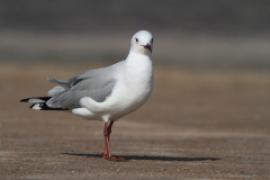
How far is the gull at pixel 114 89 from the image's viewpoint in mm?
13180

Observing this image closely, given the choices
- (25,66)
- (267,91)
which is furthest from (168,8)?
(267,91)

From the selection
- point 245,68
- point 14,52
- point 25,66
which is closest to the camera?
point 25,66

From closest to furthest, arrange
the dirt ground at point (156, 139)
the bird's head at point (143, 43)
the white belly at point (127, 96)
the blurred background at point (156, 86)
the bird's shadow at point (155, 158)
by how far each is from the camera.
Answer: the dirt ground at point (156, 139) < the white belly at point (127, 96) < the blurred background at point (156, 86) < the bird's head at point (143, 43) < the bird's shadow at point (155, 158)

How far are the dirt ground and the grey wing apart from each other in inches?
24.9

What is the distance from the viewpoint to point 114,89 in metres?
13.3

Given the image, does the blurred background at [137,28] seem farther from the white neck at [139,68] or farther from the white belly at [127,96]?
the white belly at [127,96]

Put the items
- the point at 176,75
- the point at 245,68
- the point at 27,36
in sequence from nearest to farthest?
1. the point at 176,75
2. the point at 245,68
3. the point at 27,36

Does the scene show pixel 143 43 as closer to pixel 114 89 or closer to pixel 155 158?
pixel 114 89

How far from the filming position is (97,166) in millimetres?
12820

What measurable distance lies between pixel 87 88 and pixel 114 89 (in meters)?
0.54

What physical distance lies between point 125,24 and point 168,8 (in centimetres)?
460

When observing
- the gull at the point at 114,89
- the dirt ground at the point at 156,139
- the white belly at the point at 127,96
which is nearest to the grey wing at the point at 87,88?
the gull at the point at 114,89

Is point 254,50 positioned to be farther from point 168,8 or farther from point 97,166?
point 97,166

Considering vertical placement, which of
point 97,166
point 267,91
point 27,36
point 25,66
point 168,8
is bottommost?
point 97,166
